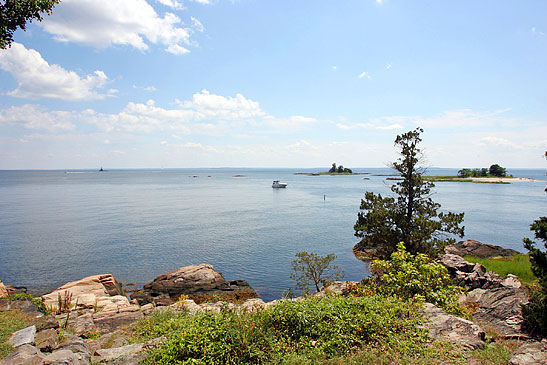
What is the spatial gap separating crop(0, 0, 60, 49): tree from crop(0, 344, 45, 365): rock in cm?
1311

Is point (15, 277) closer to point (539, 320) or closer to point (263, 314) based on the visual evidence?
point (263, 314)

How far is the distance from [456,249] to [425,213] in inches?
645

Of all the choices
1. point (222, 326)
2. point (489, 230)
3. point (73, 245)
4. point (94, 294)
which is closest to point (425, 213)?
point (222, 326)

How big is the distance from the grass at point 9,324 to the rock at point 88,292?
5.01 m

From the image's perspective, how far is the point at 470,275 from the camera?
20.9 m

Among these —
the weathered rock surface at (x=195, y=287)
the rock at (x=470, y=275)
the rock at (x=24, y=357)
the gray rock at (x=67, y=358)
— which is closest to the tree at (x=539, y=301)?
the rock at (x=470, y=275)

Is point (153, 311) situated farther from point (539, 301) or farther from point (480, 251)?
point (480, 251)

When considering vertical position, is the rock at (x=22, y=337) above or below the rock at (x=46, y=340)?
above

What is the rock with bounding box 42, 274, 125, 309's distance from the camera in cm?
1847

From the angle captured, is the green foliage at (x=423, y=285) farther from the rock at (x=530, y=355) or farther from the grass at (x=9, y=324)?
the grass at (x=9, y=324)

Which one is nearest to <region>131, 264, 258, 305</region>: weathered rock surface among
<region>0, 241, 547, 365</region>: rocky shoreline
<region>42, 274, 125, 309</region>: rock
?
<region>0, 241, 547, 365</region>: rocky shoreline

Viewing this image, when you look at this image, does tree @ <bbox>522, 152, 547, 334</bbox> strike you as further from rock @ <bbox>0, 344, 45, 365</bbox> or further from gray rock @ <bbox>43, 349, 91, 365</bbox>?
rock @ <bbox>0, 344, 45, 365</bbox>

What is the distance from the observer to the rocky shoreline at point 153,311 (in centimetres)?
812

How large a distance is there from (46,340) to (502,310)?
17339 mm
